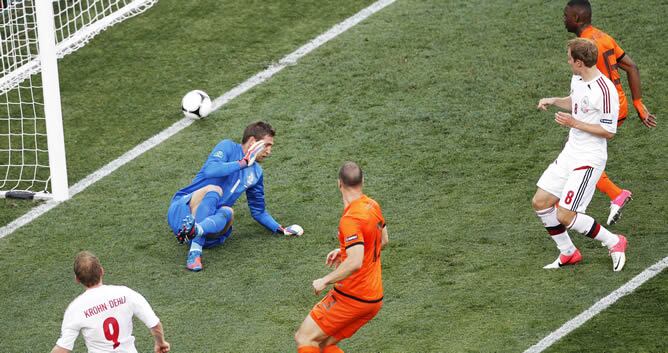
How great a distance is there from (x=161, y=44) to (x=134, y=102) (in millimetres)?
1358

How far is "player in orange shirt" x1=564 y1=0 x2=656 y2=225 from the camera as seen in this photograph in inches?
395

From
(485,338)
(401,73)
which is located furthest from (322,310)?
(401,73)

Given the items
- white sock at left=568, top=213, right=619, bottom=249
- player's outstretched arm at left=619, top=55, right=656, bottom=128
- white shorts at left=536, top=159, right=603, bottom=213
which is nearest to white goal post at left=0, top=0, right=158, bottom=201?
white shorts at left=536, top=159, right=603, bottom=213

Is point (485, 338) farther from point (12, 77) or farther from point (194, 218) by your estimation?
point (12, 77)

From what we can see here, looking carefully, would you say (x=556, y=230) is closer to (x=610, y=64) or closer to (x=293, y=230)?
(x=610, y=64)

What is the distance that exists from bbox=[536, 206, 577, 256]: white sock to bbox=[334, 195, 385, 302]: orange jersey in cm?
224

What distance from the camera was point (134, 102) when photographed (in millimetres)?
13648

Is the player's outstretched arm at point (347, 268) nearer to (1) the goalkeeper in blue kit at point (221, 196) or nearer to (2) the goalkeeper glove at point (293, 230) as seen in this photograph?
(1) the goalkeeper in blue kit at point (221, 196)

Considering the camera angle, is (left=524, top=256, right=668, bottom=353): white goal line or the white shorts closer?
(left=524, top=256, right=668, bottom=353): white goal line

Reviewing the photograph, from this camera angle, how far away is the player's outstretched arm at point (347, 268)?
24.9ft

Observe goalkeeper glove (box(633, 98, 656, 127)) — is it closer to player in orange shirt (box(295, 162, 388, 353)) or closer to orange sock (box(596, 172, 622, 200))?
orange sock (box(596, 172, 622, 200))

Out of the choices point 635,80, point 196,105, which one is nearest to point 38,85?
point 196,105

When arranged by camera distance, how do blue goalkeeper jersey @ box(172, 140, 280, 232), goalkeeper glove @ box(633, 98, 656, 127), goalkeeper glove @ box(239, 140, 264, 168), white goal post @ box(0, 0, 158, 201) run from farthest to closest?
white goal post @ box(0, 0, 158, 201), blue goalkeeper jersey @ box(172, 140, 280, 232), goalkeeper glove @ box(633, 98, 656, 127), goalkeeper glove @ box(239, 140, 264, 168)

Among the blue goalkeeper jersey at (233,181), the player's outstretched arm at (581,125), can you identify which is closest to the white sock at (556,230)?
the player's outstretched arm at (581,125)
